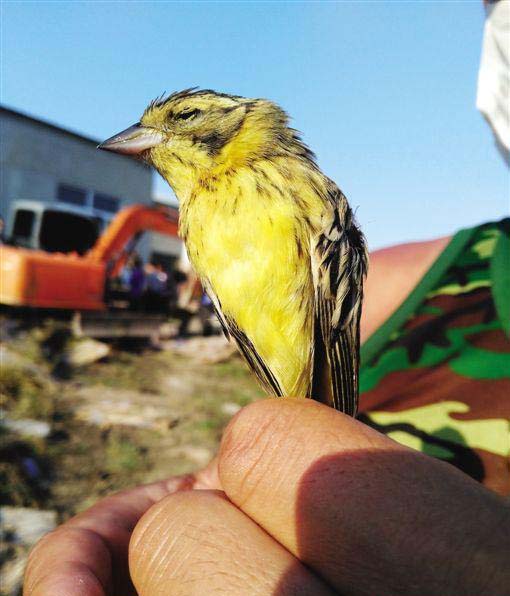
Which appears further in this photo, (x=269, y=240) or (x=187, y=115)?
(x=187, y=115)

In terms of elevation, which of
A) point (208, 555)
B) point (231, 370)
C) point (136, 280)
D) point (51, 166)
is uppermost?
point (51, 166)

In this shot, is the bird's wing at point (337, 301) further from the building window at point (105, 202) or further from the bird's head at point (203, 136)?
the building window at point (105, 202)

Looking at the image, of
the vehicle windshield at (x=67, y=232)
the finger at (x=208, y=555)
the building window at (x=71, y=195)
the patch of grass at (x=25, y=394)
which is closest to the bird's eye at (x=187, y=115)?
the finger at (x=208, y=555)

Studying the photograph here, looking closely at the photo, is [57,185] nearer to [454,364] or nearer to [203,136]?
[203,136]

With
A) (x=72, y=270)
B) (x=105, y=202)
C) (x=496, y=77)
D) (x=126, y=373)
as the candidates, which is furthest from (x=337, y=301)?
(x=105, y=202)

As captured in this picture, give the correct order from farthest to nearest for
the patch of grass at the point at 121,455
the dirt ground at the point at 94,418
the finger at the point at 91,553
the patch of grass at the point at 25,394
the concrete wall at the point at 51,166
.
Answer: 1. the concrete wall at the point at 51,166
2. the patch of grass at the point at 25,394
3. the patch of grass at the point at 121,455
4. the dirt ground at the point at 94,418
5. the finger at the point at 91,553

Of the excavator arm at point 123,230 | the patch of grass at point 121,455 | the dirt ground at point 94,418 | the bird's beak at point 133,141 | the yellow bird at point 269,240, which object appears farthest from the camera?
the excavator arm at point 123,230
